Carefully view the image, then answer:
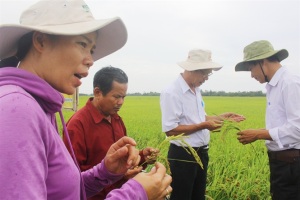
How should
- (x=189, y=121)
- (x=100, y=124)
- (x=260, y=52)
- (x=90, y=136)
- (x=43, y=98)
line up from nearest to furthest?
1. (x=43, y=98)
2. (x=90, y=136)
3. (x=100, y=124)
4. (x=260, y=52)
5. (x=189, y=121)

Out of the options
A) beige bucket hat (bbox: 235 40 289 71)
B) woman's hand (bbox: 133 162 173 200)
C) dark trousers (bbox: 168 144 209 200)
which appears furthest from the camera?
dark trousers (bbox: 168 144 209 200)

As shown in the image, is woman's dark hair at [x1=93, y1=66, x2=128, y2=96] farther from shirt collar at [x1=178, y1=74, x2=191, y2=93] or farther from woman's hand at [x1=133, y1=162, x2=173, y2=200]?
woman's hand at [x1=133, y1=162, x2=173, y2=200]

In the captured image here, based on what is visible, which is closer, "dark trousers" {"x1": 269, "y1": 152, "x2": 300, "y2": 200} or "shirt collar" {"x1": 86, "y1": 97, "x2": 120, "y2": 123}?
"shirt collar" {"x1": 86, "y1": 97, "x2": 120, "y2": 123}

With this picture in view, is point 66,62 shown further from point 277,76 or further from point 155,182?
point 277,76

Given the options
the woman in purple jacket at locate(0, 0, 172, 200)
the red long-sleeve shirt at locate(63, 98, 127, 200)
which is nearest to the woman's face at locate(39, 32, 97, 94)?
the woman in purple jacket at locate(0, 0, 172, 200)

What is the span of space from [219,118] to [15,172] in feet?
9.84

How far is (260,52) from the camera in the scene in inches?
131

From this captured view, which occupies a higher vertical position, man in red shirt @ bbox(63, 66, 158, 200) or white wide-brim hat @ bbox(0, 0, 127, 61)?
white wide-brim hat @ bbox(0, 0, 127, 61)

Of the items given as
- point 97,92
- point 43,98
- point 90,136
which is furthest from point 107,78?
point 43,98

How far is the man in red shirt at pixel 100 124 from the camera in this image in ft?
7.16

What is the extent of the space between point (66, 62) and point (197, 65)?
267 cm

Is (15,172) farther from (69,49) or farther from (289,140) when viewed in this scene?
(289,140)

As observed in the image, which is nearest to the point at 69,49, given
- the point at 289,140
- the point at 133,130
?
the point at 289,140

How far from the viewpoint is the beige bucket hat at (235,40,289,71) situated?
329 cm
